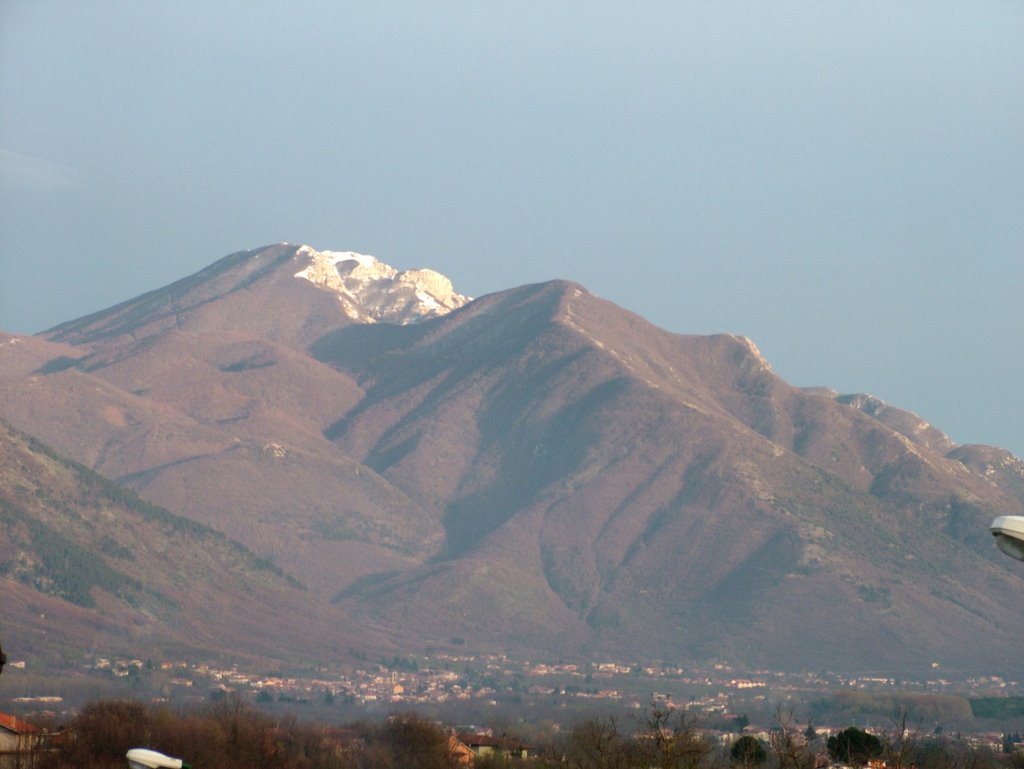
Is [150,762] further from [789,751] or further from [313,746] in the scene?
[313,746]

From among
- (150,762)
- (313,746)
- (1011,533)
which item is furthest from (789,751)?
(313,746)

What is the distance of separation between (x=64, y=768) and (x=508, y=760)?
36625 mm

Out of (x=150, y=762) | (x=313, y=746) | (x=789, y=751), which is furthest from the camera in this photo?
(x=313, y=746)

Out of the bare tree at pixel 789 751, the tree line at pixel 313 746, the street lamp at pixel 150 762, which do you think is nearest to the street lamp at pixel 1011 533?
the street lamp at pixel 150 762

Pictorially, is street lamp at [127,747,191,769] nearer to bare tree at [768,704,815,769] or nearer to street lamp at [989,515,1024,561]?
street lamp at [989,515,1024,561]

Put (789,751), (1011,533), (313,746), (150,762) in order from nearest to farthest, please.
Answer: (1011,533)
(150,762)
(789,751)
(313,746)

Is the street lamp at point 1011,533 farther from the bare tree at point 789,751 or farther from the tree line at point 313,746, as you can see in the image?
the tree line at point 313,746

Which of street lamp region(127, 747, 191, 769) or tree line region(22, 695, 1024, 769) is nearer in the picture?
street lamp region(127, 747, 191, 769)

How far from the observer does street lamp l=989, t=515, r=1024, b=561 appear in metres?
23.2

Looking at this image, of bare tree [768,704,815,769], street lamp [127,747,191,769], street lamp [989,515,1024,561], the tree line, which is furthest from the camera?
the tree line

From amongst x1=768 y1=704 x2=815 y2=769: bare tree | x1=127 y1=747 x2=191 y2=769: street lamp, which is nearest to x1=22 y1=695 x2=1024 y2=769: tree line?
x1=768 y1=704 x2=815 y2=769: bare tree

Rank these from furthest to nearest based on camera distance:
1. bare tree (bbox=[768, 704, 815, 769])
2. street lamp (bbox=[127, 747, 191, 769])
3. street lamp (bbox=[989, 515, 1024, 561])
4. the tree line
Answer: the tree line → bare tree (bbox=[768, 704, 815, 769]) → street lamp (bbox=[127, 747, 191, 769]) → street lamp (bbox=[989, 515, 1024, 561])

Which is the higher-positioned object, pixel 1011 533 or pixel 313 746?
pixel 1011 533

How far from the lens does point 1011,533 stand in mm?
23203
